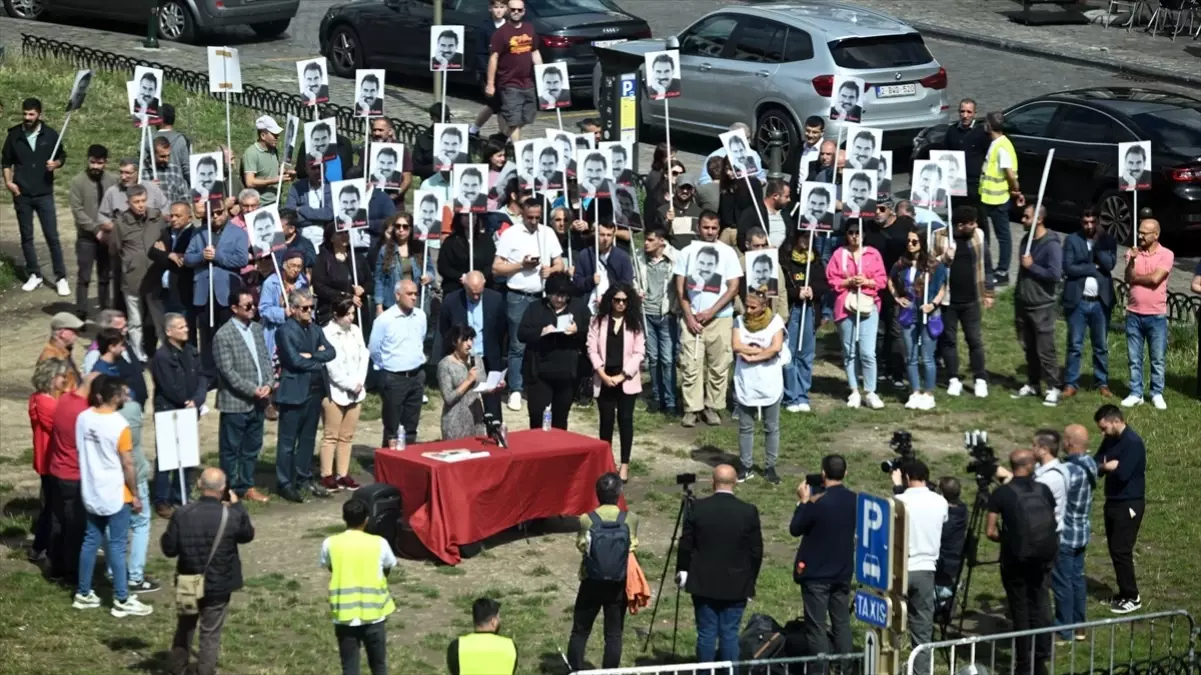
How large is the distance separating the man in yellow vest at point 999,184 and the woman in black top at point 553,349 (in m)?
6.27

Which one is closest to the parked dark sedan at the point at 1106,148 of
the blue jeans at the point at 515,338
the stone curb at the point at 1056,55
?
the blue jeans at the point at 515,338

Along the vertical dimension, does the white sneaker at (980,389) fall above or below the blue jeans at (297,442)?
below

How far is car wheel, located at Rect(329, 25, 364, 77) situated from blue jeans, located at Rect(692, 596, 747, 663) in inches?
667

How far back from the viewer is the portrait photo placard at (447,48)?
71.7 feet

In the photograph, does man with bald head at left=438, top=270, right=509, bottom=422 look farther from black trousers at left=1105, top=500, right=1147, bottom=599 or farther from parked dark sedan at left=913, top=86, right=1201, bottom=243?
parked dark sedan at left=913, top=86, right=1201, bottom=243

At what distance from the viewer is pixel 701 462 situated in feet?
59.5

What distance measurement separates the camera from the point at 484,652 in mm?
11203

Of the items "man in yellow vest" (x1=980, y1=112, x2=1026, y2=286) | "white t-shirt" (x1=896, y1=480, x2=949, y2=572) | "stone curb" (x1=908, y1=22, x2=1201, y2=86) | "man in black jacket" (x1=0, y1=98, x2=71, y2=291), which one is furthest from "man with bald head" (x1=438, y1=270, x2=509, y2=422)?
"stone curb" (x1=908, y1=22, x2=1201, y2=86)

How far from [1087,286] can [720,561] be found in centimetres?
791

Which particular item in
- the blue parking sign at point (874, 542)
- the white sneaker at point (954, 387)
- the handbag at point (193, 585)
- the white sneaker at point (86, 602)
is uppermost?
the blue parking sign at point (874, 542)

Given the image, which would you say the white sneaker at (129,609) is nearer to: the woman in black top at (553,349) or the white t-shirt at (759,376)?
the woman in black top at (553,349)

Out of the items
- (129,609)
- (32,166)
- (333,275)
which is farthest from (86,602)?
(32,166)

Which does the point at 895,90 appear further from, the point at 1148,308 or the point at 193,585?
the point at 193,585

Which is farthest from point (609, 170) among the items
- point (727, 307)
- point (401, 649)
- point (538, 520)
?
point (401, 649)
